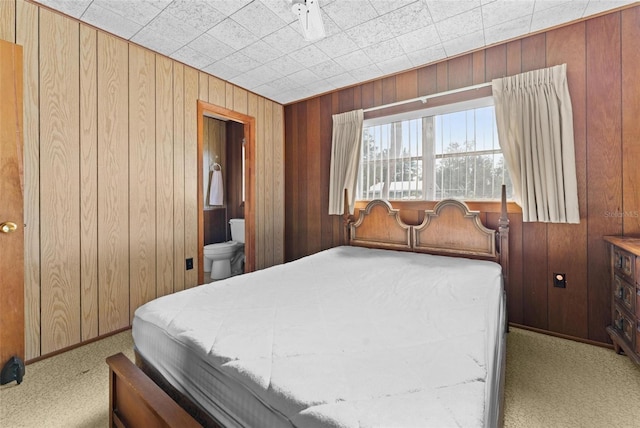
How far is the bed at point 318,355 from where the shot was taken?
2.39ft

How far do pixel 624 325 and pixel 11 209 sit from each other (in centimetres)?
380

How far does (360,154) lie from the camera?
3.25 meters

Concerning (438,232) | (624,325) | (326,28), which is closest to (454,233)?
(438,232)

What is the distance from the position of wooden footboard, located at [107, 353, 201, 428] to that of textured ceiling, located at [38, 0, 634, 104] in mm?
2162

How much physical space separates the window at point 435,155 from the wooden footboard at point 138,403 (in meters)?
2.59

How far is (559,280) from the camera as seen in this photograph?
229 cm

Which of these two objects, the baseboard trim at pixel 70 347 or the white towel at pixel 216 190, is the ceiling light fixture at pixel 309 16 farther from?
the white towel at pixel 216 190

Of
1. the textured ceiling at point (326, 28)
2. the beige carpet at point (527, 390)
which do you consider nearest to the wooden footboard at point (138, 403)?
the beige carpet at point (527, 390)

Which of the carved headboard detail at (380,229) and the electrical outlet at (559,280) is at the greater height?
the carved headboard detail at (380,229)

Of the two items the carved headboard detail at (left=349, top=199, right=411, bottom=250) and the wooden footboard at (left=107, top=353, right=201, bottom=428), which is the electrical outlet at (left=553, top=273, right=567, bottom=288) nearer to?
the carved headboard detail at (left=349, top=199, right=411, bottom=250)

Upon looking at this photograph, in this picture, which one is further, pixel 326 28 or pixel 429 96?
pixel 429 96

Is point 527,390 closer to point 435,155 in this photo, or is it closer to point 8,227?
point 435,155

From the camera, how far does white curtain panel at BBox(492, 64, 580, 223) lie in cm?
217

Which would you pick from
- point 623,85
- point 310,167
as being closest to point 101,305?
point 310,167
